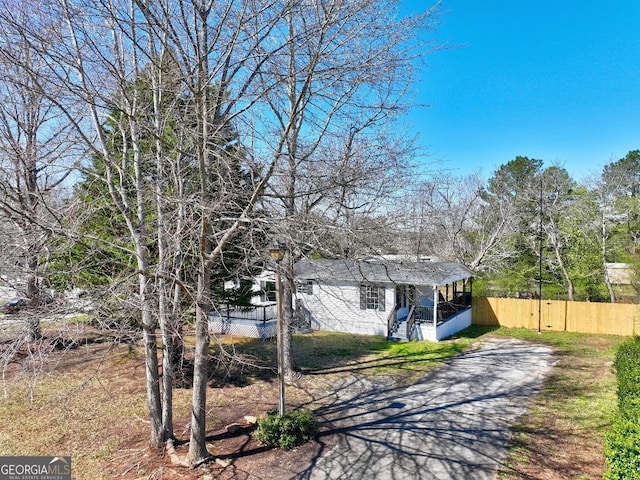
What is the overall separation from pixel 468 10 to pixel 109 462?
962cm

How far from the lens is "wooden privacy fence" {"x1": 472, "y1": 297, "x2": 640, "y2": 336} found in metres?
16.3

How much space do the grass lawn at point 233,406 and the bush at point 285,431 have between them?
0.17 meters

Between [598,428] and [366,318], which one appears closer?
[598,428]

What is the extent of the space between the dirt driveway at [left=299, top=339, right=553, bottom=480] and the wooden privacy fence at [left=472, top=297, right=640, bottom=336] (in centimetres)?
609

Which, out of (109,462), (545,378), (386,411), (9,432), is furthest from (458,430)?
(9,432)

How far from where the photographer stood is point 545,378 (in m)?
10.7

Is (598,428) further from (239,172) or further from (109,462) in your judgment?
(109,462)

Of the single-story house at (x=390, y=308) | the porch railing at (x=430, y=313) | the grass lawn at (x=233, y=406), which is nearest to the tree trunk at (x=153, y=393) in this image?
the grass lawn at (x=233, y=406)

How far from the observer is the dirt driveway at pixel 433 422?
6039 mm

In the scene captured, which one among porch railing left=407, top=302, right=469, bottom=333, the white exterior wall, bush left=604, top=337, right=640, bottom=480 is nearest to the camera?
bush left=604, top=337, right=640, bottom=480

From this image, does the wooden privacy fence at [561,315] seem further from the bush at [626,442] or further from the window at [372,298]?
the bush at [626,442]
